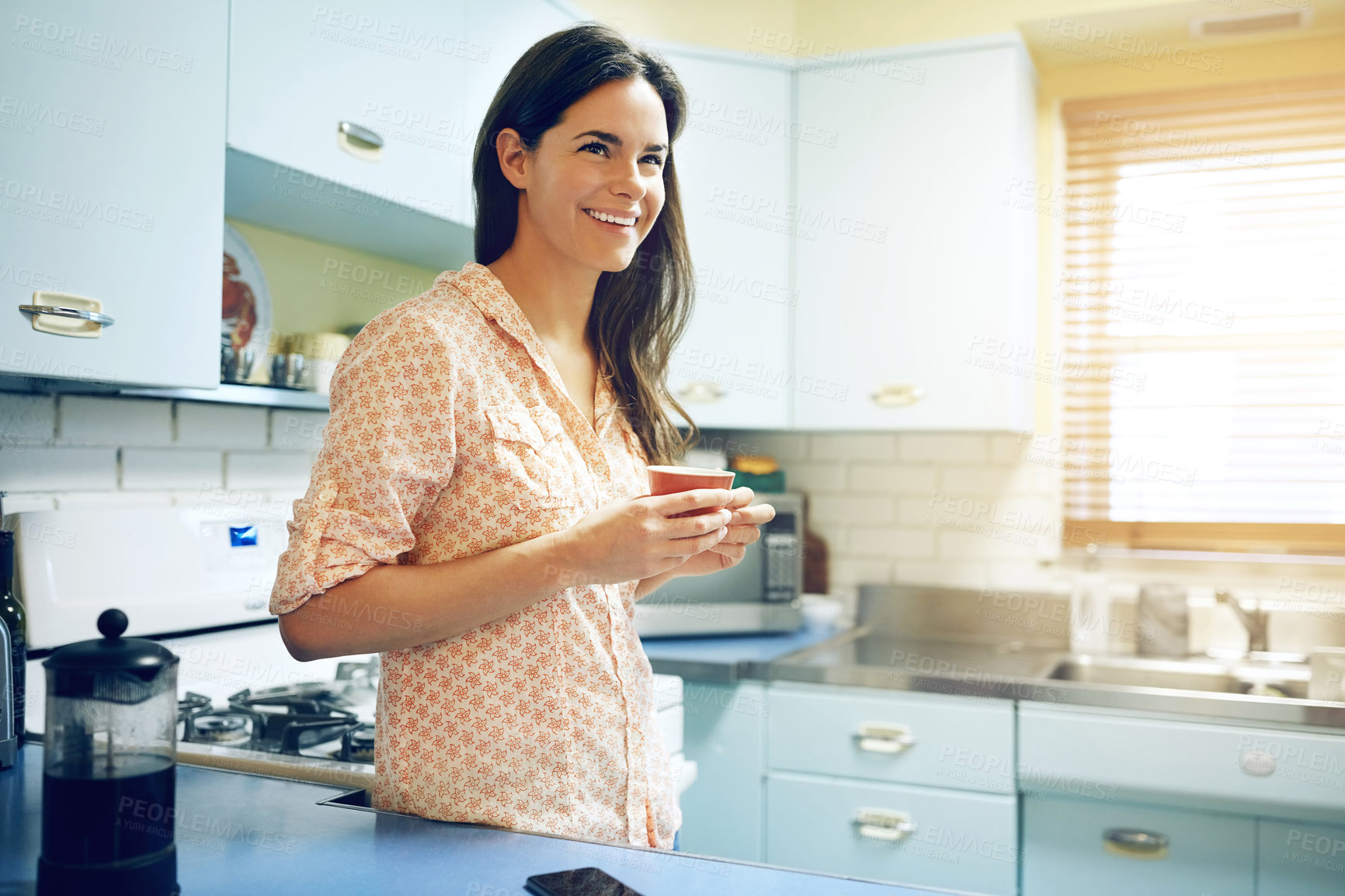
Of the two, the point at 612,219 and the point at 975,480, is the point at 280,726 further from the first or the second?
the point at 975,480

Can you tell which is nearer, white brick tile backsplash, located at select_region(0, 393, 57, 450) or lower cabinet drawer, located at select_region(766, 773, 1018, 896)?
white brick tile backsplash, located at select_region(0, 393, 57, 450)

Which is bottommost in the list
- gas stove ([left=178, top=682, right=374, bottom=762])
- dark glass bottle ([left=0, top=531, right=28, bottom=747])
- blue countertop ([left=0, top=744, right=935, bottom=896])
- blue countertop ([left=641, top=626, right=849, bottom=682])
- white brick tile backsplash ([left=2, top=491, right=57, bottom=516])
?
blue countertop ([left=641, top=626, right=849, bottom=682])

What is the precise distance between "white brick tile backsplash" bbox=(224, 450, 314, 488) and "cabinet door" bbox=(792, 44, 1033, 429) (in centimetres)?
122

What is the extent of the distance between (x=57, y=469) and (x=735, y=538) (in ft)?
3.55

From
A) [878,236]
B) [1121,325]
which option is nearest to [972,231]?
[878,236]

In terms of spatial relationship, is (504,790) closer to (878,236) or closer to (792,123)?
(878,236)

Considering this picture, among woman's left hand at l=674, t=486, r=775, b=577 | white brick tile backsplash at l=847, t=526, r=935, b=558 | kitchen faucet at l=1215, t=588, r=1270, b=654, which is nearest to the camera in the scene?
woman's left hand at l=674, t=486, r=775, b=577

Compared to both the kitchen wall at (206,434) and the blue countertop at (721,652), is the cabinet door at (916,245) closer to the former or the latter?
the blue countertop at (721,652)

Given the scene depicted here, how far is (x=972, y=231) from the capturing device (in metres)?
2.59

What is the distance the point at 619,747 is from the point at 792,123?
2.03 metres

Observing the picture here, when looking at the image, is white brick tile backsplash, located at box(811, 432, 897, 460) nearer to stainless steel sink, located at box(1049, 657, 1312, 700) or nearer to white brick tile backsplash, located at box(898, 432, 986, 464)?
white brick tile backsplash, located at box(898, 432, 986, 464)

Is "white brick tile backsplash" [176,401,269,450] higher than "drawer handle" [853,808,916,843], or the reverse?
"white brick tile backsplash" [176,401,269,450]

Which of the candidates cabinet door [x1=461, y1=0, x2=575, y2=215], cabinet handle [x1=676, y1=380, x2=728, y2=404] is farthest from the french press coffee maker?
cabinet handle [x1=676, y1=380, x2=728, y2=404]

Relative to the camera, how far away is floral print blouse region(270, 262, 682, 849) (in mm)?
1007
